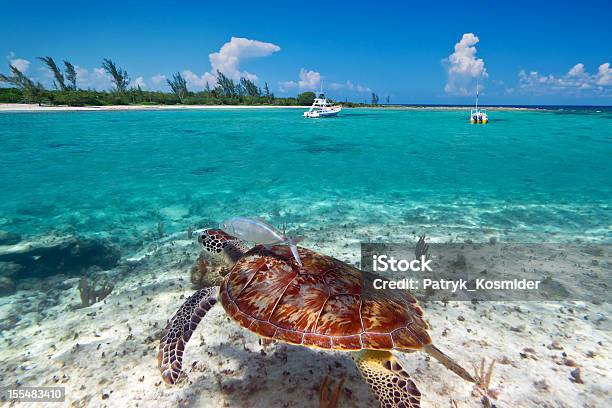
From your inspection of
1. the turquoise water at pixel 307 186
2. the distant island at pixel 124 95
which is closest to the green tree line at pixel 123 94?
the distant island at pixel 124 95

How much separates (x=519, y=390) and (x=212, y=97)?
389 ft

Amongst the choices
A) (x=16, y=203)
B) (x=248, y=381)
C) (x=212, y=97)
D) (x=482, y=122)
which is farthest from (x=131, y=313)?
(x=212, y=97)

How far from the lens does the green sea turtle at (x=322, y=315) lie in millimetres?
3117

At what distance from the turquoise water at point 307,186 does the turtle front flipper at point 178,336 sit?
21.3 feet

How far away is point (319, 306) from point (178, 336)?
1.93 metres

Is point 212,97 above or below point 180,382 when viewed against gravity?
above

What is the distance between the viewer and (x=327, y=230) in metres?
9.94

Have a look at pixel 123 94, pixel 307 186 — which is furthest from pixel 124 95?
pixel 307 186

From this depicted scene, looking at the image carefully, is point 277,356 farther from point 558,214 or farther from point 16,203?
point 16,203

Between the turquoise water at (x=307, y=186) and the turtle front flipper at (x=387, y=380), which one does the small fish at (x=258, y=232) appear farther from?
the turquoise water at (x=307, y=186)

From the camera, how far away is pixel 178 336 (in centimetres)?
381

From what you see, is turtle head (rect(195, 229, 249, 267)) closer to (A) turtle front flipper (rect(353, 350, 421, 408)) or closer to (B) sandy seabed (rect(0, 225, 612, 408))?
(B) sandy seabed (rect(0, 225, 612, 408))

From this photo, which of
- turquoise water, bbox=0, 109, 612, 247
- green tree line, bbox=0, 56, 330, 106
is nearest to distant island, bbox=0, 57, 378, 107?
green tree line, bbox=0, 56, 330, 106

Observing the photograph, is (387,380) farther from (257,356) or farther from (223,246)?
(223,246)
